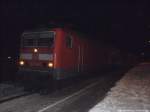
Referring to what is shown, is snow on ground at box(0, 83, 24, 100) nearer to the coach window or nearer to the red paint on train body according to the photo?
the red paint on train body

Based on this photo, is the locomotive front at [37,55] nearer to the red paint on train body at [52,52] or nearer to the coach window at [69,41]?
the red paint on train body at [52,52]

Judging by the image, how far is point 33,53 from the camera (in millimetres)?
15656

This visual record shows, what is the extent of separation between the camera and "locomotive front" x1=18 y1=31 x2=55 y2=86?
48.7 ft

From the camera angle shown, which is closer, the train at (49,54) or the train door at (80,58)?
the train at (49,54)

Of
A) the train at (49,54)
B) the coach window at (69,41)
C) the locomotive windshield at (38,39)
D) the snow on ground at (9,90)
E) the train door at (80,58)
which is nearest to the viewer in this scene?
the snow on ground at (9,90)

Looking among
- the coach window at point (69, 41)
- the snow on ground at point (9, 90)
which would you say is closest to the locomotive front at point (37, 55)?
the snow on ground at point (9, 90)

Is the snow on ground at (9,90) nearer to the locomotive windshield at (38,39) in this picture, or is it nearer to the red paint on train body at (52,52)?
the red paint on train body at (52,52)

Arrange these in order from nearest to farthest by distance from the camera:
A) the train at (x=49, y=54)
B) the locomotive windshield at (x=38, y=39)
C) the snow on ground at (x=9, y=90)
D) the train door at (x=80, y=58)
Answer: the snow on ground at (x=9, y=90) < the train at (x=49, y=54) < the locomotive windshield at (x=38, y=39) < the train door at (x=80, y=58)

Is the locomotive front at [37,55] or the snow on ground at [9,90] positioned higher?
the locomotive front at [37,55]

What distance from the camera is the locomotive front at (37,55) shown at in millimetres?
14853

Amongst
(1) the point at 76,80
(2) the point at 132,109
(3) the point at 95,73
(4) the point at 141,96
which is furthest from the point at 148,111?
(3) the point at 95,73

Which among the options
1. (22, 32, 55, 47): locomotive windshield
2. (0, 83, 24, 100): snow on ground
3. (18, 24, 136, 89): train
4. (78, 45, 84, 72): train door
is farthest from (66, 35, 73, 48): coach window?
(0, 83, 24, 100): snow on ground

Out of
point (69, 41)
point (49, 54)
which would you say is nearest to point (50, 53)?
point (49, 54)

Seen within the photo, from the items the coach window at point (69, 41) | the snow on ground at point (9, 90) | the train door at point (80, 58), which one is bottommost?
the snow on ground at point (9, 90)
